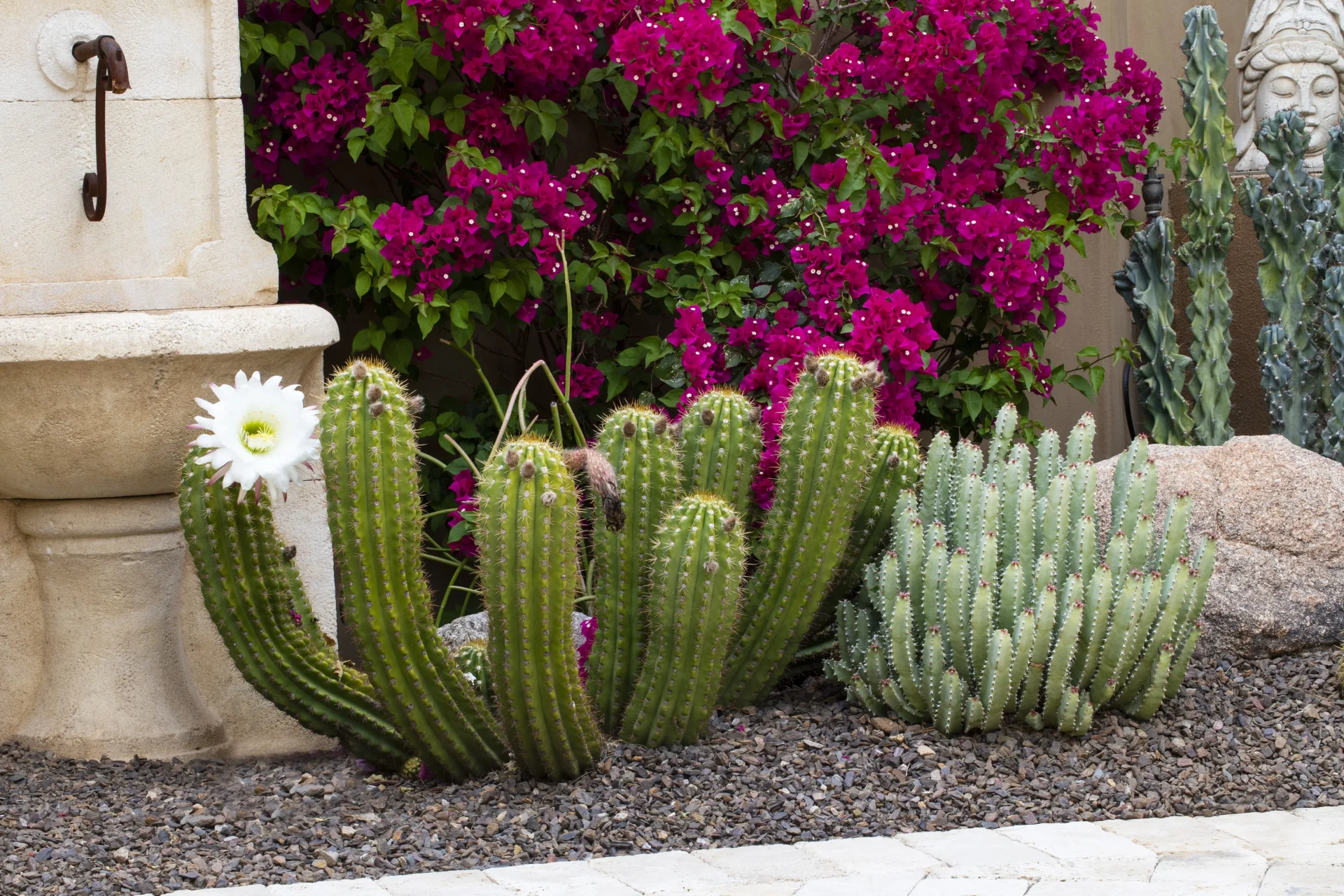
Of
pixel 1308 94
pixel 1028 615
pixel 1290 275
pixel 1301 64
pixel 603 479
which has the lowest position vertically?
pixel 1028 615

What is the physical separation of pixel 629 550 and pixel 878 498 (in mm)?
718

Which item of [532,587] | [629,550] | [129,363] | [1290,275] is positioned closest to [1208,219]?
[1290,275]

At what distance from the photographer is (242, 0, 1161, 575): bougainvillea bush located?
3883 mm

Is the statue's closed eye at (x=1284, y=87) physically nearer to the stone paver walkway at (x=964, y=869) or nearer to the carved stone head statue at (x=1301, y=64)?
the carved stone head statue at (x=1301, y=64)

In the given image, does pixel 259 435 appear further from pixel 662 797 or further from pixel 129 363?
pixel 662 797

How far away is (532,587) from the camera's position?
2619mm

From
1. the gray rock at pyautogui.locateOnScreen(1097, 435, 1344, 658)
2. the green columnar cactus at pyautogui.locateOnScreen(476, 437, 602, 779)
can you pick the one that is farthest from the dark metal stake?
the gray rock at pyautogui.locateOnScreen(1097, 435, 1344, 658)

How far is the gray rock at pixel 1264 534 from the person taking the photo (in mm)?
3684

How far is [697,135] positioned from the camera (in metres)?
4.15

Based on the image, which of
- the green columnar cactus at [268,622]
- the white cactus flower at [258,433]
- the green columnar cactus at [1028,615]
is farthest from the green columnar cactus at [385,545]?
the green columnar cactus at [1028,615]

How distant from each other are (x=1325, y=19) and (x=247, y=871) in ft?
16.1

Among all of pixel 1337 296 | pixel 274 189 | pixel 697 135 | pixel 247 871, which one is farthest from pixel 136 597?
pixel 1337 296

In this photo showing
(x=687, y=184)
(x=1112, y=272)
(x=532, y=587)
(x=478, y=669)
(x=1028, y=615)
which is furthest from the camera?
(x=1112, y=272)

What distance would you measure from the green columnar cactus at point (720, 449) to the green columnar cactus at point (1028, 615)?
1.22 ft
